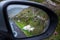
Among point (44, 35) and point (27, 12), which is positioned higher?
point (44, 35)

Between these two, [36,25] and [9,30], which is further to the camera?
[36,25]

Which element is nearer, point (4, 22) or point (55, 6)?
point (4, 22)

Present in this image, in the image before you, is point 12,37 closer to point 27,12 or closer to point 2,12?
point 2,12

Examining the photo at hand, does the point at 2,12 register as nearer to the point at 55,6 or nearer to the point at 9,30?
the point at 9,30

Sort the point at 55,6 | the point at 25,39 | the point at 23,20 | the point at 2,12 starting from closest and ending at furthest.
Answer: the point at 2,12 < the point at 25,39 < the point at 55,6 < the point at 23,20

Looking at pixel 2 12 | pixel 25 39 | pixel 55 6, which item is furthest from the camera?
pixel 55 6

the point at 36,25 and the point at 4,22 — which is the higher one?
the point at 4,22

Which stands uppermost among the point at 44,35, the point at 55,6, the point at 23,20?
the point at 44,35

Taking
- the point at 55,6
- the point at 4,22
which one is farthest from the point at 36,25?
the point at 4,22

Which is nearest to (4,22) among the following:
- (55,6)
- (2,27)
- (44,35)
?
(2,27)
